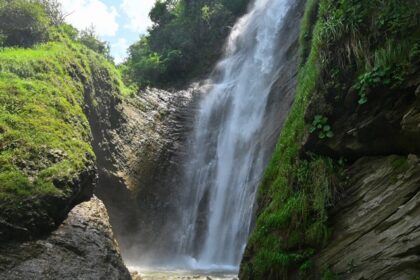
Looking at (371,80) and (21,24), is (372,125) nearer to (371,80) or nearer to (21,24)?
(371,80)

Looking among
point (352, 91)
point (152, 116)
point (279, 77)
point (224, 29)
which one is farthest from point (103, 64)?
point (352, 91)

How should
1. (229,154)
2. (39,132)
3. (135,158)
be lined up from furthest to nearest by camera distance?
(229,154) < (135,158) < (39,132)

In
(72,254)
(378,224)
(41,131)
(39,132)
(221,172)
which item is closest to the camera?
(378,224)

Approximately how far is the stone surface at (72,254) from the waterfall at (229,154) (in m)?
6.04

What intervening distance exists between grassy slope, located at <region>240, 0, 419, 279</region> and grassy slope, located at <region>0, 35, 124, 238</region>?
4.56m

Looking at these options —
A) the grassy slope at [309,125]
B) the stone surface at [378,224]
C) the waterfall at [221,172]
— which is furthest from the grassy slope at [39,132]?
the waterfall at [221,172]

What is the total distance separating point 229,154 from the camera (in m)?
18.6

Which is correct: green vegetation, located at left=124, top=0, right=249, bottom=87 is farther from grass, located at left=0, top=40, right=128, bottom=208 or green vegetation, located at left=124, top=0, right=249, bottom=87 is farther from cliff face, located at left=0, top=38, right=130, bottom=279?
cliff face, located at left=0, top=38, right=130, bottom=279

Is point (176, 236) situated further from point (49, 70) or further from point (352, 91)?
point (352, 91)

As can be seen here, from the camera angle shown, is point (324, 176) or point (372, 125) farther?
point (324, 176)

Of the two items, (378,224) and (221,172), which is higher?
(221,172)

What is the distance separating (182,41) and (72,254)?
2016 centimetres

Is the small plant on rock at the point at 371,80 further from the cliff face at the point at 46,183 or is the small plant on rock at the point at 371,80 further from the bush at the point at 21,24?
the bush at the point at 21,24

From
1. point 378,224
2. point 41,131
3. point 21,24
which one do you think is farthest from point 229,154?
point 378,224
